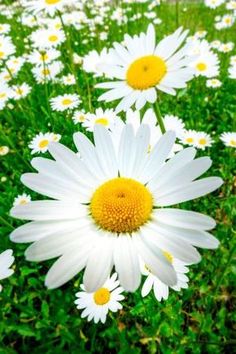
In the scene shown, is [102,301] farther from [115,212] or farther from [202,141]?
[202,141]

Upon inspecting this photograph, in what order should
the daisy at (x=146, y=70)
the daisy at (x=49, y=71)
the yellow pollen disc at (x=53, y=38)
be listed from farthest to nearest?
the yellow pollen disc at (x=53, y=38) → the daisy at (x=49, y=71) → the daisy at (x=146, y=70)

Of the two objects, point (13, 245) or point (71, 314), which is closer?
point (71, 314)

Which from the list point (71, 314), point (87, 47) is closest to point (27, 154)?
point (71, 314)

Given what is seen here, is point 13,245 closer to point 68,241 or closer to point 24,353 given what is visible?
point 24,353

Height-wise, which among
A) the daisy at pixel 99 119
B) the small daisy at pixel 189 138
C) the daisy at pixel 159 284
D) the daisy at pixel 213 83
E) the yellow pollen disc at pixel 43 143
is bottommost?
the daisy at pixel 159 284

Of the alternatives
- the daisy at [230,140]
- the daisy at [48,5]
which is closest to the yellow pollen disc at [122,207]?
the daisy at [230,140]

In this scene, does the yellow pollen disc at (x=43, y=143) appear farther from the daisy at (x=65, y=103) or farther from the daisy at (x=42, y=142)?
the daisy at (x=65, y=103)
